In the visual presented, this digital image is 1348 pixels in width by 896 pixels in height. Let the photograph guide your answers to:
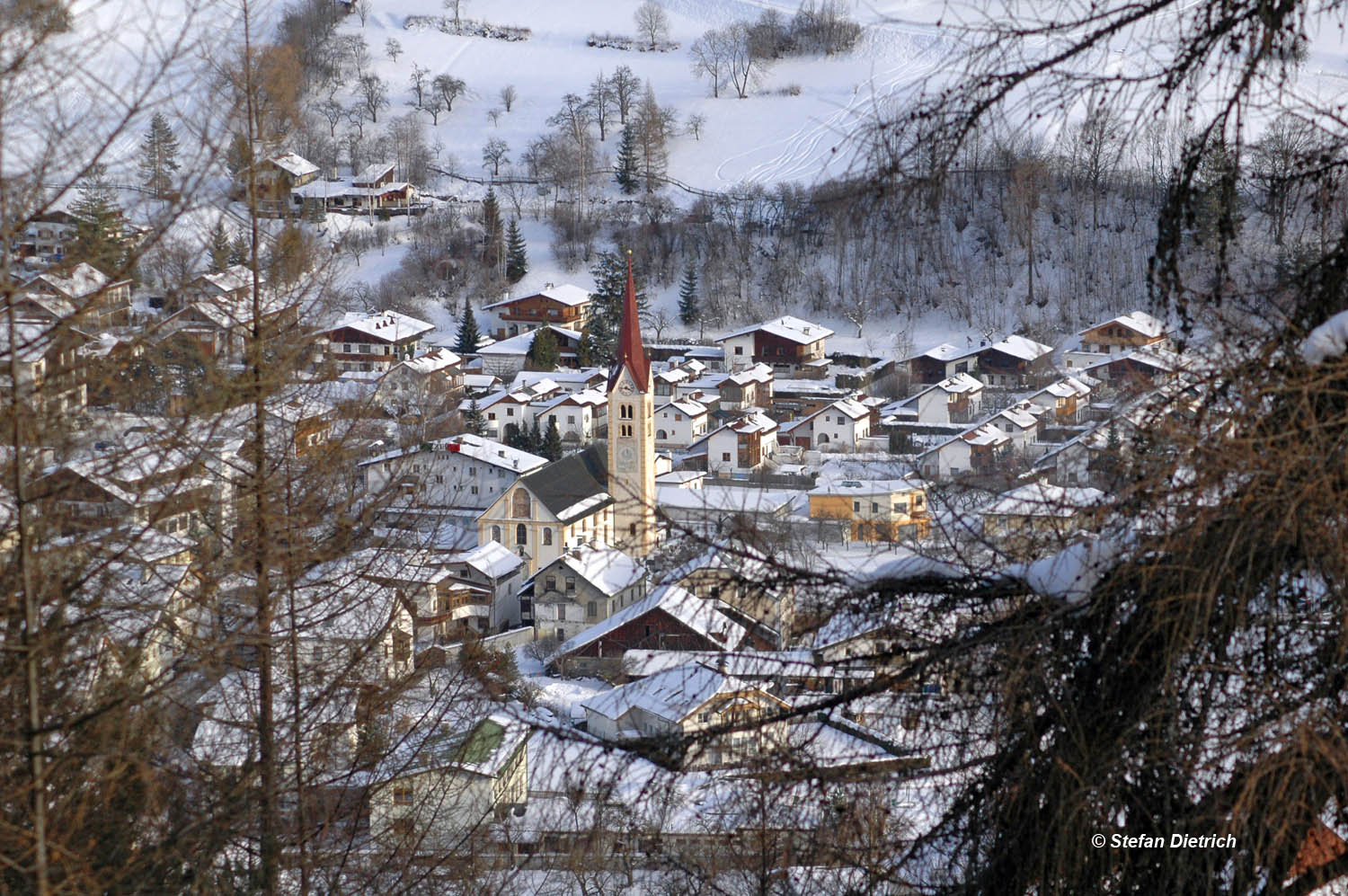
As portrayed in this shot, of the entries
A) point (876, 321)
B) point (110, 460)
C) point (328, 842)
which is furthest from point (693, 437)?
point (110, 460)

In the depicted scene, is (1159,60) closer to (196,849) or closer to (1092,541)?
(1092,541)

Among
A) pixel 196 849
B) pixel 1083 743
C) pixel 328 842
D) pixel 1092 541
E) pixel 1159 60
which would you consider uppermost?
pixel 1159 60

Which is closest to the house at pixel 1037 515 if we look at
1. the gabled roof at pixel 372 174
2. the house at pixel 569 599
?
the house at pixel 569 599

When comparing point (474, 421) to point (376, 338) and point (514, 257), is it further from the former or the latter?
point (514, 257)

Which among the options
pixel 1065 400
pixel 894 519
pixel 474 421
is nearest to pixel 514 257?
pixel 474 421

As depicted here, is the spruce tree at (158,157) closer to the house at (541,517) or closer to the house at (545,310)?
the house at (541,517)
